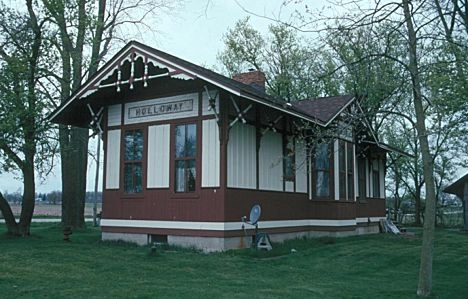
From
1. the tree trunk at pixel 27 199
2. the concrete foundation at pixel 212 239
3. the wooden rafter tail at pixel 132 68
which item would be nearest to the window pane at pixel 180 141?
the wooden rafter tail at pixel 132 68

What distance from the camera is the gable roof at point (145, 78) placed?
1294cm

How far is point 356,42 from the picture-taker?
345 inches

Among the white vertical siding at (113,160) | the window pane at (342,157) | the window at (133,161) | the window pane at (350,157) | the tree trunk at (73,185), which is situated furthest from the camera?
the tree trunk at (73,185)

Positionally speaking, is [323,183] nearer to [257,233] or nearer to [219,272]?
[257,233]

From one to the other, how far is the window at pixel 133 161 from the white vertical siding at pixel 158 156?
43 centimetres

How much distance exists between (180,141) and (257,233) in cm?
320

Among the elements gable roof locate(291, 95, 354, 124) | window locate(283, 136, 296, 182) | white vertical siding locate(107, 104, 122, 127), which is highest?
gable roof locate(291, 95, 354, 124)

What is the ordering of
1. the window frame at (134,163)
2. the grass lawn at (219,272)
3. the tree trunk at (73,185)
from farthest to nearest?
the tree trunk at (73,185) < the window frame at (134,163) < the grass lawn at (219,272)

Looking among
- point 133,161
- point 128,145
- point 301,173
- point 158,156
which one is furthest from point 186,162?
point 301,173

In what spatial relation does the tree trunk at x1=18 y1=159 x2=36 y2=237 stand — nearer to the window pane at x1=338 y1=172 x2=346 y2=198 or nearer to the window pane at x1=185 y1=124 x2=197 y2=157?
the window pane at x1=185 y1=124 x2=197 y2=157

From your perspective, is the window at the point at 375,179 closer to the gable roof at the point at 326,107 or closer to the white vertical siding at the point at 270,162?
the gable roof at the point at 326,107

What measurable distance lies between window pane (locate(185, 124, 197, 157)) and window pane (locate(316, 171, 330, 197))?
5.48m

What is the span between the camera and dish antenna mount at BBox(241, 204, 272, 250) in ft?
44.5

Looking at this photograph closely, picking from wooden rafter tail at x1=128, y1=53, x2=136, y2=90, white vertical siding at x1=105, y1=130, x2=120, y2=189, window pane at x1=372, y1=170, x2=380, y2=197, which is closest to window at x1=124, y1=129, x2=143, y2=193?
A: white vertical siding at x1=105, y1=130, x2=120, y2=189
